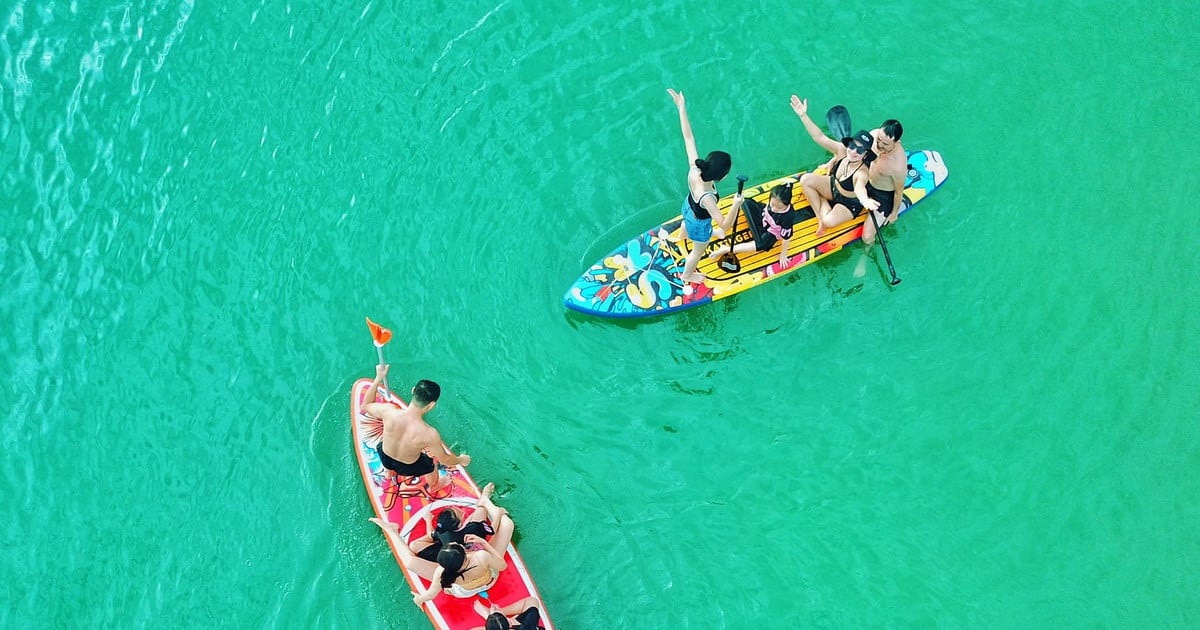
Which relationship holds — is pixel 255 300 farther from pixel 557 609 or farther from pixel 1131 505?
pixel 1131 505

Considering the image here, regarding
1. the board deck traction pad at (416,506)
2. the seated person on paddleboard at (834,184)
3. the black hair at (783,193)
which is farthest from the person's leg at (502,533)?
the seated person on paddleboard at (834,184)

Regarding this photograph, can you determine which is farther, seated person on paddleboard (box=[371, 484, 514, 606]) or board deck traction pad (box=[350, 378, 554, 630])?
board deck traction pad (box=[350, 378, 554, 630])

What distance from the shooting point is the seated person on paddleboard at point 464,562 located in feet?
24.8

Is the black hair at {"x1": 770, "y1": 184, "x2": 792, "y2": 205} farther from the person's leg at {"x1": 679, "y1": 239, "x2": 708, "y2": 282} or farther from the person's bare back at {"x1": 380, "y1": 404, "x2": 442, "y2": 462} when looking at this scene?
the person's bare back at {"x1": 380, "y1": 404, "x2": 442, "y2": 462}

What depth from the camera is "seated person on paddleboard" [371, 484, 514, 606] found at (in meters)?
7.57

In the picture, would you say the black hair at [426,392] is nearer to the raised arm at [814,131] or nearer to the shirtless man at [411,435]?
the shirtless man at [411,435]

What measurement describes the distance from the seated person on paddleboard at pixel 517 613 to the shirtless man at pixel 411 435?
1152mm

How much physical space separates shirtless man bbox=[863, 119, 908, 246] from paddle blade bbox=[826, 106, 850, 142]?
33 centimetres

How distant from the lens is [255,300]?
9.27 m

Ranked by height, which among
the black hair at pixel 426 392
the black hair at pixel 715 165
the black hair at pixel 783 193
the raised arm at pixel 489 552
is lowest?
the raised arm at pixel 489 552

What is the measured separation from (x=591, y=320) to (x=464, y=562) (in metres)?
2.63

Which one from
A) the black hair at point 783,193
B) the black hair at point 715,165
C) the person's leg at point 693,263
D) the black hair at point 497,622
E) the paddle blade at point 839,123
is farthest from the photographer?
the paddle blade at point 839,123

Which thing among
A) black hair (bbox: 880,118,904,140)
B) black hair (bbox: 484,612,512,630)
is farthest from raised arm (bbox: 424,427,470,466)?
black hair (bbox: 880,118,904,140)

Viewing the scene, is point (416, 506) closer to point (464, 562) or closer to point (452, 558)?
point (464, 562)
